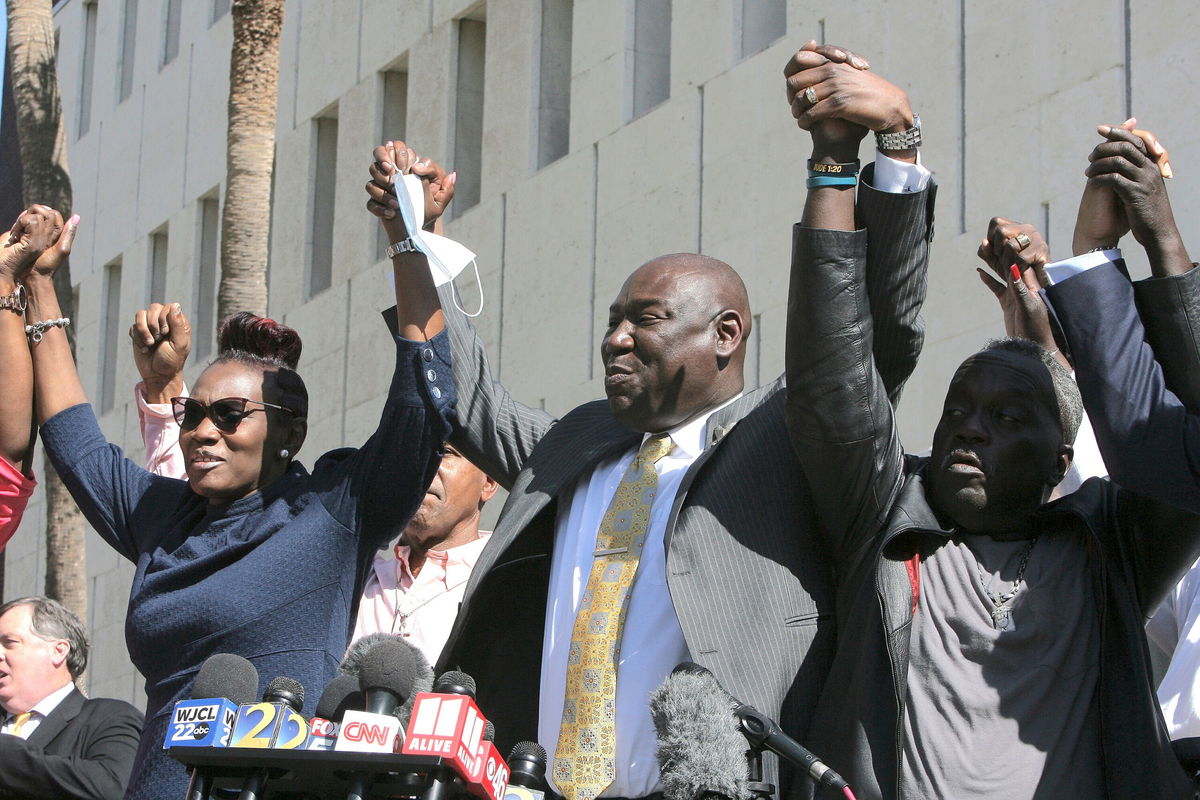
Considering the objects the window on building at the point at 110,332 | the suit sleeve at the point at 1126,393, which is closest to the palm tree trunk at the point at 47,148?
the window on building at the point at 110,332

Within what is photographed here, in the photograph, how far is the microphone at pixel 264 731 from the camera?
3.13 m

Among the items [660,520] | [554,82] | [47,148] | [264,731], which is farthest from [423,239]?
[554,82]

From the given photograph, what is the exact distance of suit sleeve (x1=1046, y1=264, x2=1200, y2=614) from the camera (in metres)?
3.83

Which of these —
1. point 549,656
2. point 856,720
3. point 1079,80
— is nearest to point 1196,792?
point 856,720

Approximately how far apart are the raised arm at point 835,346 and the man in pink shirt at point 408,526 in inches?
69.5

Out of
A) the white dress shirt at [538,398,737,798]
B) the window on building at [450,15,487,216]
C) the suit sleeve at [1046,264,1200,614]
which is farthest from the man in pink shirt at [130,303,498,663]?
the window on building at [450,15,487,216]

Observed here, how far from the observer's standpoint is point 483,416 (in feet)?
16.1

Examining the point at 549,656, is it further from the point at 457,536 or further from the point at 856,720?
the point at 457,536

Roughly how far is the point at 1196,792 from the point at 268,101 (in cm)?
1048

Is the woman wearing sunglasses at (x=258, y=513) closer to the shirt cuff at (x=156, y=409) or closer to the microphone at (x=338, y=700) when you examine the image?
the shirt cuff at (x=156, y=409)

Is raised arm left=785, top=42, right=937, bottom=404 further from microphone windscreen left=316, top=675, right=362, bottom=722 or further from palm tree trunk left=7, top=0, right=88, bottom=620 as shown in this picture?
palm tree trunk left=7, top=0, right=88, bottom=620

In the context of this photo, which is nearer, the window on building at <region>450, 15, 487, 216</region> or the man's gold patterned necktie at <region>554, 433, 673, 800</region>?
the man's gold patterned necktie at <region>554, 433, 673, 800</region>

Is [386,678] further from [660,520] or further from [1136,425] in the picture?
[1136,425]

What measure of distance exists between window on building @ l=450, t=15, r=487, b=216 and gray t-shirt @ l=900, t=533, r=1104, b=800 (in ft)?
41.3
